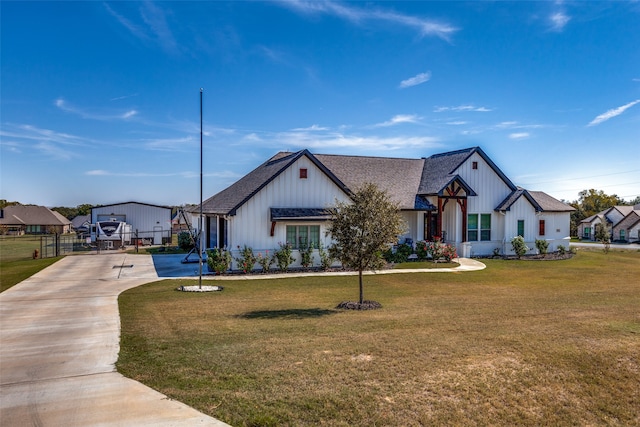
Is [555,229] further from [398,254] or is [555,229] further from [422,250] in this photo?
A: [398,254]

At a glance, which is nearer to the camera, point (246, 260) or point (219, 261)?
point (219, 261)

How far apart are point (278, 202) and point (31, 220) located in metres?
67.6

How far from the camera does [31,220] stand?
7469 cm

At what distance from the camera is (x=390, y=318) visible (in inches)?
480

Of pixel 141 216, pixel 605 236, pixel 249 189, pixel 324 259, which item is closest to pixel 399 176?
pixel 324 259

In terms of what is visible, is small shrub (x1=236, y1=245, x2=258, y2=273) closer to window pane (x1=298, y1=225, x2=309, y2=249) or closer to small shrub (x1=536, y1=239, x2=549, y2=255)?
window pane (x1=298, y1=225, x2=309, y2=249)

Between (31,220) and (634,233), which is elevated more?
(31,220)

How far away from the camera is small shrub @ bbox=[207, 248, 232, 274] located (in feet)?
71.8

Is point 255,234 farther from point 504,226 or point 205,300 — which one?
point 504,226

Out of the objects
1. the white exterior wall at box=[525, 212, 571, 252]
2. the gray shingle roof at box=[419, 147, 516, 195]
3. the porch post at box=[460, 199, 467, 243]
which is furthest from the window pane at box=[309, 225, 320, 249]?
the white exterior wall at box=[525, 212, 571, 252]

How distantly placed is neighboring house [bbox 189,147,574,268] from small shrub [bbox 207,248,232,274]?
2274mm

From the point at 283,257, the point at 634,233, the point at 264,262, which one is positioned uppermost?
the point at 283,257

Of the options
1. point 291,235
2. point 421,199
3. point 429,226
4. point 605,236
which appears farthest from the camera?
point 605,236

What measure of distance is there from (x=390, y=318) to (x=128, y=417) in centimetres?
738
